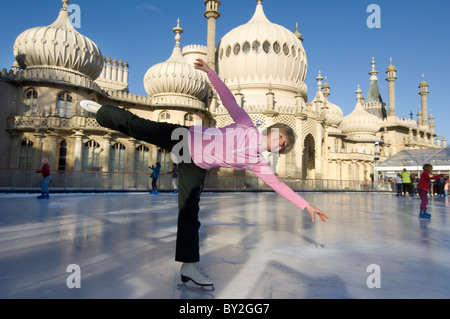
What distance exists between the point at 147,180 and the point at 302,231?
43.3 ft

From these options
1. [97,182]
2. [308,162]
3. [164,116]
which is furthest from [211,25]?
[97,182]

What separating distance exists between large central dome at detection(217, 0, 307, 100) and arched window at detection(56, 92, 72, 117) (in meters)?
14.6

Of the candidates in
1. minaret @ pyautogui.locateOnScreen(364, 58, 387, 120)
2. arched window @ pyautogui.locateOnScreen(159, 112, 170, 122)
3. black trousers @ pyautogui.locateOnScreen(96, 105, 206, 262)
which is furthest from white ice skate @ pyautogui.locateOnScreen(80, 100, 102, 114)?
minaret @ pyautogui.locateOnScreen(364, 58, 387, 120)

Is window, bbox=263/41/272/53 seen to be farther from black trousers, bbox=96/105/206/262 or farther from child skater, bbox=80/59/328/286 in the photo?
black trousers, bbox=96/105/206/262

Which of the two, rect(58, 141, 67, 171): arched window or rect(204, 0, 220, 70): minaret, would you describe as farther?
rect(204, 0, 220, 70): minaret

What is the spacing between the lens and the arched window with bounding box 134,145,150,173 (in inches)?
910

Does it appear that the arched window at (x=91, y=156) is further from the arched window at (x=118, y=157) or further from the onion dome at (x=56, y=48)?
the onion dome at (x=56, y=48)

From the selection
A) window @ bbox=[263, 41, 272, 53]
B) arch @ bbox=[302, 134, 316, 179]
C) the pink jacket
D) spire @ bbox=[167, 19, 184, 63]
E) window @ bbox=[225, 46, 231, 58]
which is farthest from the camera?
arch @ bbox=[302, 134, 316, 179]

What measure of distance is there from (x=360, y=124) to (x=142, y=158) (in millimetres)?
31366

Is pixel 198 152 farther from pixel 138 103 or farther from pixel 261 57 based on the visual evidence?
pixel 261 57

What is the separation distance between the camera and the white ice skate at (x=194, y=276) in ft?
7.36
